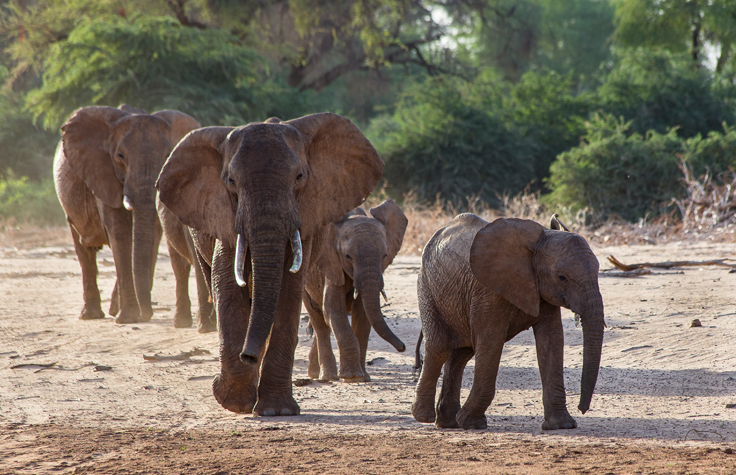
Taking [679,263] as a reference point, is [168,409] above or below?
below

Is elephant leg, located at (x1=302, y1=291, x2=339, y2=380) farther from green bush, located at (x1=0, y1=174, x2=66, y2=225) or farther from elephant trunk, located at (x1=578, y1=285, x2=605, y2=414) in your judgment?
green bush, located at (x1=0, y1=174, x2=66, y2=225)

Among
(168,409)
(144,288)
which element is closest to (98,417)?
(168,409)

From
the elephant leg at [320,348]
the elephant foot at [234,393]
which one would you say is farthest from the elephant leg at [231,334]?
the elephant leg at [320,348]

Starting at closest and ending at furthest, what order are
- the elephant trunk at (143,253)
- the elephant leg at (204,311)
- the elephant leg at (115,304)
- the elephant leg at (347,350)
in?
the elephant leg at (347,350), the elephant leg at (204,311), the elephant trunk at (143,253), the elephant leg at (115,304)

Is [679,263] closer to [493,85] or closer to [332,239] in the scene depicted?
[332,239]

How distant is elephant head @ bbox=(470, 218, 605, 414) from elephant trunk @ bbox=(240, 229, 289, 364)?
1138 mm

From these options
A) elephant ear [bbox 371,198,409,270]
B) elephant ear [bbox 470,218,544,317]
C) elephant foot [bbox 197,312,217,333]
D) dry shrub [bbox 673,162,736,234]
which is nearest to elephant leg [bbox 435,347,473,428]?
elephant ear [bbox 470,218,544,317]

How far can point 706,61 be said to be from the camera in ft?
109

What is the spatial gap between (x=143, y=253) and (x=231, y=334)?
4280 mm

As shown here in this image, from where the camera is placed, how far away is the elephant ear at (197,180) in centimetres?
530

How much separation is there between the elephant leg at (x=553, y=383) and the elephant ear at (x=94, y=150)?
19.8 ft

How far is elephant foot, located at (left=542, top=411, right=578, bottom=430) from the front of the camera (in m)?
4.79

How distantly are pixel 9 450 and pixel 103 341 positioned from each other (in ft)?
13.3

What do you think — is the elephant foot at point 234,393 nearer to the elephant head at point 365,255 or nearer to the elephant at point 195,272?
the elephant head at point 365,255
